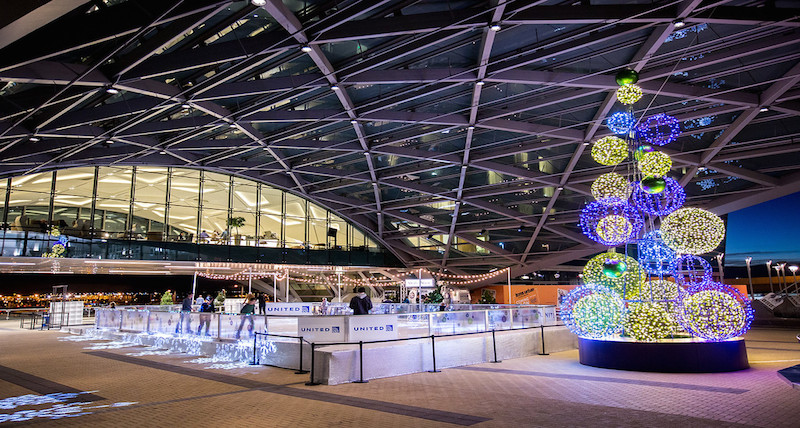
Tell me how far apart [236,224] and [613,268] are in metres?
29.9

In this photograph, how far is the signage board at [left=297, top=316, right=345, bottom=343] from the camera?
11930 millimetres

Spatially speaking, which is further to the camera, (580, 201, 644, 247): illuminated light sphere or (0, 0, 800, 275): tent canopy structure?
(0, 0, 800, 275): tent canopy structure

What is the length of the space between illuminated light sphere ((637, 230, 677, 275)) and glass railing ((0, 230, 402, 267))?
29581 mm

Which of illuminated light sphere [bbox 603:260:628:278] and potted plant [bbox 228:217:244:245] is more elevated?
potted plant [bbox 228:217:244:245]

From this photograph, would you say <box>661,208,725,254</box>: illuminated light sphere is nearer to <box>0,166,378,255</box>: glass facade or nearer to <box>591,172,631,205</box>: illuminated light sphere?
<box>591,172,631,205</box>: illuminated light sphere

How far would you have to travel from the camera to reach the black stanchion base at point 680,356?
10359 mm

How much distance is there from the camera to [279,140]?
82.8ft

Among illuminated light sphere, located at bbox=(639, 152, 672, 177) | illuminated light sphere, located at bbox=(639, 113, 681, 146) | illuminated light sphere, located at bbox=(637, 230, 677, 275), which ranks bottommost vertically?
illuminated light sphere, located at bbox=(637, 230, 677, 275)

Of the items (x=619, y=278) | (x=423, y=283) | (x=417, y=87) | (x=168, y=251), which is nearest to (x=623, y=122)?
(x=619, y=278)

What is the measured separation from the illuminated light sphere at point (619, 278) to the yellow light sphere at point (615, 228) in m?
0.69

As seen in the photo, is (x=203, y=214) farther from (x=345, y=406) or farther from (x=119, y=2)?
(x=345, y=406)

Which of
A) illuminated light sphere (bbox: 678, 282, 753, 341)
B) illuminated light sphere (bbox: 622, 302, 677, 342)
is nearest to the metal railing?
illuminated light sphere (bbox: 622, 302, 677, 342)

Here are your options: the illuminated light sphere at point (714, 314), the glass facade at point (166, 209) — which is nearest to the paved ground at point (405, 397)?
the illuminated light sphere at point (714, 314)

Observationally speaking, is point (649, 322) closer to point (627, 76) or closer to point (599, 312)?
point (599, 312)
